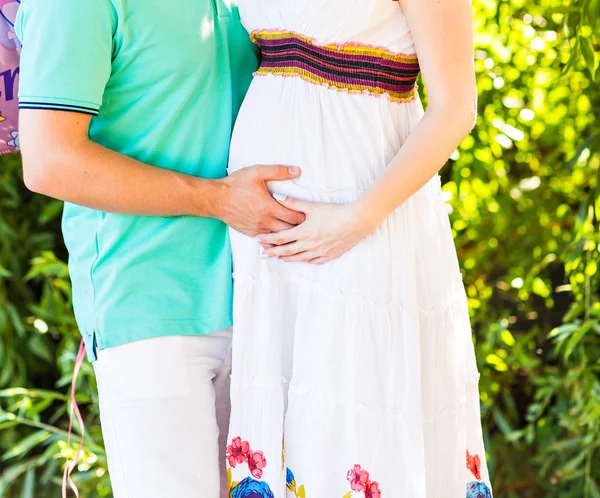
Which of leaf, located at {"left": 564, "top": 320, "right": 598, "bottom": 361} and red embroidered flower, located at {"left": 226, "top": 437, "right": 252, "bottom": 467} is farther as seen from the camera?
leaf, located at {"left": 564, "top": 320, "right": 598, "bottom": 361}

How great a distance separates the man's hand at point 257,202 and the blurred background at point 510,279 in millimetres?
1099

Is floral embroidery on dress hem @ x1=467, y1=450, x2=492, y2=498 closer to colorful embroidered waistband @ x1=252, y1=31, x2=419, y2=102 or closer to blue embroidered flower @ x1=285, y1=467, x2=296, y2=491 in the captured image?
blue embroidered flower @ x1=285, y1=467, x2=296, y2=491

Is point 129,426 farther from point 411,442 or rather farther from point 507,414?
point 507,414

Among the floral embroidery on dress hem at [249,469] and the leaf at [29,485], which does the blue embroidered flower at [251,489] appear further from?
the leaf at [29,485]

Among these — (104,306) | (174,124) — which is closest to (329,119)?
(174,124)

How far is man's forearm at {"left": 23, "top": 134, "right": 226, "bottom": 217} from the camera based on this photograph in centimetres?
134

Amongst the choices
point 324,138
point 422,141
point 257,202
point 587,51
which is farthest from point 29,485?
point 587,51

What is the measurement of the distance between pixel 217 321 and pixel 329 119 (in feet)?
1.33

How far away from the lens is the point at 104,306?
56.7 inches

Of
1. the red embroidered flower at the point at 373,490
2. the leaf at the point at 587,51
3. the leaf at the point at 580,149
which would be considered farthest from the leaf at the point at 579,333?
the red embroidered flower at the point at 373,490

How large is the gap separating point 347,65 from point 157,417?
0.68 meters

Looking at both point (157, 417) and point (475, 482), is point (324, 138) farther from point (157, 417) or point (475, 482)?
point (475, 482)

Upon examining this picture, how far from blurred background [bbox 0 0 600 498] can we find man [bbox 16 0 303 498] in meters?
0.96

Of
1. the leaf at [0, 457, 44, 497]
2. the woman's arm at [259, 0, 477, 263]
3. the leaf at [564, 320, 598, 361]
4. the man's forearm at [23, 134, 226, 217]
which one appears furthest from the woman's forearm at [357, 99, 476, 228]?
the leaf at [0, 457, 44, 497]
